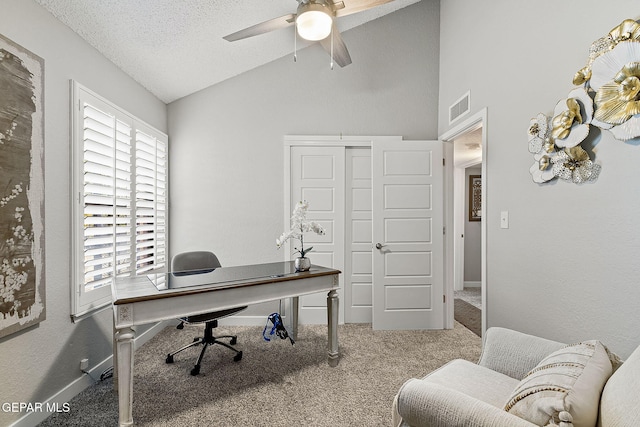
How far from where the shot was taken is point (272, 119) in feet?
11.4

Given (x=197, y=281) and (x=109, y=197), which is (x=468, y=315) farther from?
(x=109, y=197)

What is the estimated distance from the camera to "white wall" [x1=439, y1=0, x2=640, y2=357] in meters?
1.44

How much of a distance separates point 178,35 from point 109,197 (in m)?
1.48

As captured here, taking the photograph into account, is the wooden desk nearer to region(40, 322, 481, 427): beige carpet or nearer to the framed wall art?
region(40, 322, 481, 427): beige carpet

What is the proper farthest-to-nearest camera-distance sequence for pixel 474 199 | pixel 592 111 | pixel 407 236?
pixel 474 199
pixel 407 236
pixel 592 111

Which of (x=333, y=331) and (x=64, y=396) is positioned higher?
(x=333, y=331)

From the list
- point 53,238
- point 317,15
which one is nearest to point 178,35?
point 317,15

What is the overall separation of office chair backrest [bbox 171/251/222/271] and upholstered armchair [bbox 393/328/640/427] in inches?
85.5

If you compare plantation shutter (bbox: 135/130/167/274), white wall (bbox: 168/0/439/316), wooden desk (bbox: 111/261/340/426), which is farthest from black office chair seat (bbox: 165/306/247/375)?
white wall (bbox: 168/0/439/316)

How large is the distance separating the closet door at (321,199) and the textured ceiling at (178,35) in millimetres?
1133

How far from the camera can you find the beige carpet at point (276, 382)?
185 cm

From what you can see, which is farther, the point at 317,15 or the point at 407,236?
the point at 407,236

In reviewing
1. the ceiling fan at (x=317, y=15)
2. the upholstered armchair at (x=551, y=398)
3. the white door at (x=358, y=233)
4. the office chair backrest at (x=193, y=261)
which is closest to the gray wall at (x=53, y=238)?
the office chair backrest at (x=193, y=261)

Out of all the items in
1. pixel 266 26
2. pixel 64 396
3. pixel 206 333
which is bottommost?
pixel 64 396
